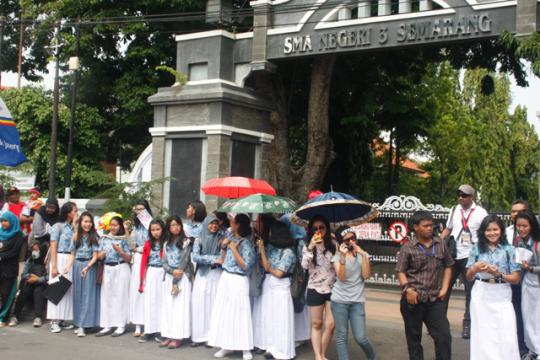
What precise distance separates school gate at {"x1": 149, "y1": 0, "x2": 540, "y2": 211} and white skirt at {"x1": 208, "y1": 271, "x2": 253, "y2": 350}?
23.1 feet

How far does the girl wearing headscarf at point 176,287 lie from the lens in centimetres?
838

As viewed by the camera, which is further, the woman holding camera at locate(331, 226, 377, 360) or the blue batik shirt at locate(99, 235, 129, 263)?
the blue batik shirt at locate(99, 235, 129, 263)

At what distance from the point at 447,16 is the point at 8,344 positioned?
1041 cm

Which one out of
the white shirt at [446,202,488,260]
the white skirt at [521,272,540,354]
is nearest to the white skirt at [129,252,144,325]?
the white shirt at [446,202,488,260]

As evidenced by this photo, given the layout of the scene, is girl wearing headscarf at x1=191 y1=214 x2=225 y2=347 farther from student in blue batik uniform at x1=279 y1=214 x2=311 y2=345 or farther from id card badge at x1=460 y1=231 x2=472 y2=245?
id card badge at x1=460 y1=231 x2=472 y2=245

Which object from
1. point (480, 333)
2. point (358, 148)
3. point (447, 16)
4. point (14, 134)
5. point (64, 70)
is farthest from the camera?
point (64, 70)

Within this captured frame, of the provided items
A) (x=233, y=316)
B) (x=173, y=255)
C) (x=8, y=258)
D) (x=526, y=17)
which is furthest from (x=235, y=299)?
(x=526, y=17)

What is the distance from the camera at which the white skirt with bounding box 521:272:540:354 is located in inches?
277

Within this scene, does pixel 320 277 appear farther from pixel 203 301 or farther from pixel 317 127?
pixel 317 127

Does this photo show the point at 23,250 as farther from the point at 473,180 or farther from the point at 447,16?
the point at 473,180

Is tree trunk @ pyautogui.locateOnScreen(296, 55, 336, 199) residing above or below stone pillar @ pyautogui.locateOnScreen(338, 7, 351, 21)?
below

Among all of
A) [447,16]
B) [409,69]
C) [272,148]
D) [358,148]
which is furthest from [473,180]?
[447,16]

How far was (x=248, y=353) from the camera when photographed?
7.79 meters

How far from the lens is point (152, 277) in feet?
28.9
